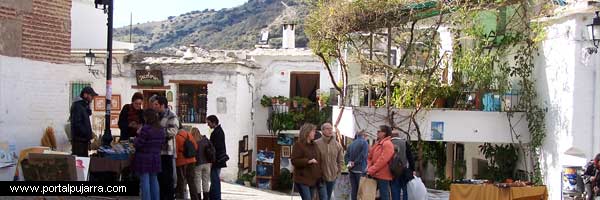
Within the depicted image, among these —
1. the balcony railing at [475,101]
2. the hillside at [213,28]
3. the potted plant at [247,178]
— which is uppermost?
the hillside at [213,28]

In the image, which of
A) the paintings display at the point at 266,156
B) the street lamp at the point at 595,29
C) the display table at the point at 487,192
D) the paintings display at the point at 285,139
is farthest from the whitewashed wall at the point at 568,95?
the paintings display at the point at 266,156

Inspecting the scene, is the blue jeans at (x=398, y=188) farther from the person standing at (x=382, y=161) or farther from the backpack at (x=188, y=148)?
the backpack at (x=188, y=148)

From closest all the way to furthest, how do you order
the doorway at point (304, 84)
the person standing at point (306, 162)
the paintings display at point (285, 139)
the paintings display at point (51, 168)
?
the paintings display at point (51, 168) < the person standing at point (306, 162) < the paintings display at point (285, 139) < the doorway at point (304, 84)

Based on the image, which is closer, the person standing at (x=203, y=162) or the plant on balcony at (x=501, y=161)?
the person standing at (x=203, y=162)

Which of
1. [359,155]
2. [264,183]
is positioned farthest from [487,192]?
[264,183]

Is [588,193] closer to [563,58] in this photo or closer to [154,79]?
[563,58]

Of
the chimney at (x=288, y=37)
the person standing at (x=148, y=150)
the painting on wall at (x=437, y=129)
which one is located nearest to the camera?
the person standing at (x=148, y=150)

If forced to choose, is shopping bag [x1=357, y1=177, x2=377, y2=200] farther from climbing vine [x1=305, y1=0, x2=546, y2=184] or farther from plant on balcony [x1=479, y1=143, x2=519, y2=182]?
plant on balcony [x1=479, y1=143, x2=519, y2=182]

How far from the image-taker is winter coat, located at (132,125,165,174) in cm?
911

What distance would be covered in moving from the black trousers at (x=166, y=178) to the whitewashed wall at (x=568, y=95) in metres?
7.32

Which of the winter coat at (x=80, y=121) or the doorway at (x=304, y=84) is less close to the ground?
the doorway at (x=304, y=84)

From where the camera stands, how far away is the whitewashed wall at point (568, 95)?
12.9 m

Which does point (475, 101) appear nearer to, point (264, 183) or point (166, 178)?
point (166, 178)

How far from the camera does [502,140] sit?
15.1 metres
